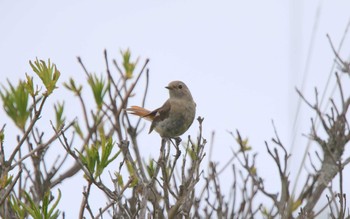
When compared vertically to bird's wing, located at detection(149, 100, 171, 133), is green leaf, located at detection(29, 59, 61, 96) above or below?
below

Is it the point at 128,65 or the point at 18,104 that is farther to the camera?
the point at 128,65

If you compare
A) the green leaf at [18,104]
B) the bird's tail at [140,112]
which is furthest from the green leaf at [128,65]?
the green leaf at [18,104]

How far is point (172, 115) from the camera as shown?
17.7ft

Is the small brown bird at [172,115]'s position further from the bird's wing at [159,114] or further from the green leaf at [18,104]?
the green leaf at [18,104]

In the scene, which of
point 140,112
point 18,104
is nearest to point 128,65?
point 140,112

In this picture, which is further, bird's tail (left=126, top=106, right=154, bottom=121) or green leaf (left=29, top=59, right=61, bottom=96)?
bird's tail (left=126, top=106, right=154, bottom=121)

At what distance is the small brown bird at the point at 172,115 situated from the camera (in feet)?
17.6

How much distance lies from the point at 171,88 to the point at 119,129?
4.09 feet

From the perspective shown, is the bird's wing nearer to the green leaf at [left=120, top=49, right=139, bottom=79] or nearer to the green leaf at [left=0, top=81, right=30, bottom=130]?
the green leaf at [left=120, top=49, right=139, bottom=79]

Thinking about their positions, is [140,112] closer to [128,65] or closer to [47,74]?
[128,65]

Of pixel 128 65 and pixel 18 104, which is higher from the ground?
pixel 128 65

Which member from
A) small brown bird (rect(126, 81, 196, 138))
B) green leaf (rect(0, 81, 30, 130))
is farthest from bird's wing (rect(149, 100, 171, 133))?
green leaf (rect(0, 81, 30, 130))

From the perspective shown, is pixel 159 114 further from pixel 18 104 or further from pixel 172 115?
pixel 18 104

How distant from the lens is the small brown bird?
17.6 feet
